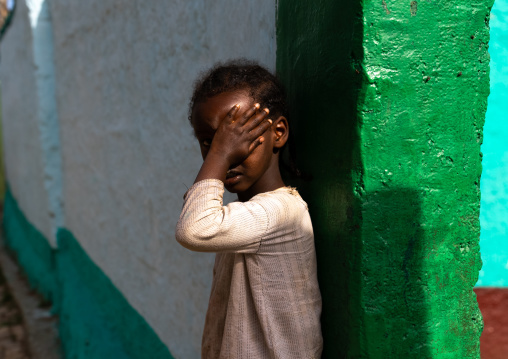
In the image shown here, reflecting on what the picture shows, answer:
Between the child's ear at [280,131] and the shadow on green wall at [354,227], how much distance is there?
0.33 feet

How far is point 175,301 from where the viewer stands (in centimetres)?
284

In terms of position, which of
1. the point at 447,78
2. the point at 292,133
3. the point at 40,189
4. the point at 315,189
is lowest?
the point at 40,189

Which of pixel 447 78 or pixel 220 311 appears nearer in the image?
pixel 447 78

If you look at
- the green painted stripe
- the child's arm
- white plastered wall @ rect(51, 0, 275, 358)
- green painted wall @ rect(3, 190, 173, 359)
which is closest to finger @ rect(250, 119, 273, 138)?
the child's arm

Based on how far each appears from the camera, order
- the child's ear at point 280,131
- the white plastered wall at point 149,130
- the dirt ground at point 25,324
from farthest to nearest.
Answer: the dirt ground at point 25,324, the white plastered wall at point 149,130, the child's ear at point 280,131

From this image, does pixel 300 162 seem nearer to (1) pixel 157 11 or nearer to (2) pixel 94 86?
(1) pixel 157 11

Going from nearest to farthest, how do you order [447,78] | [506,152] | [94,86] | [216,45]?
[447,78]
[506,152]
[216,45]
[94,86]

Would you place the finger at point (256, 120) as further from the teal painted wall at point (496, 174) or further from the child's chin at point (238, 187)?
the teal painted wall at point (496, 174)

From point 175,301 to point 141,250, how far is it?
0.60 m

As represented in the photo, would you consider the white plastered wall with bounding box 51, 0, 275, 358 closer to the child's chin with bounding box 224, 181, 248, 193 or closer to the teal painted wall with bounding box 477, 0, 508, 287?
the child's chin with bounding box 224, 181, 248, 193

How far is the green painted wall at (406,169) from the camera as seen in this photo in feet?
4.28

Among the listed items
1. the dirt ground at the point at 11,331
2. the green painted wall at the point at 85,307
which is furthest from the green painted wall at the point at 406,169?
the dirt ground at the point at 11,331

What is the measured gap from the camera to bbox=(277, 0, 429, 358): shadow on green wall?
1.33 meters

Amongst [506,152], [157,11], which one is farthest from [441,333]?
[157,11]
